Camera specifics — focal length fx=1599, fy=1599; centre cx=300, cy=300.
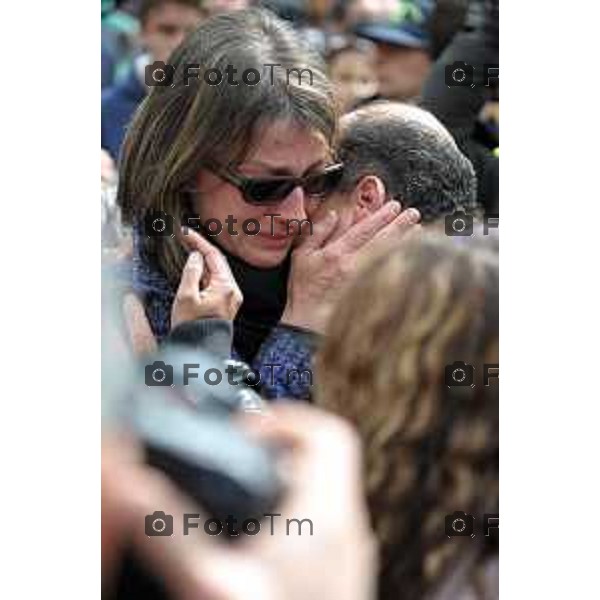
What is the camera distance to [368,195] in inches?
46.0

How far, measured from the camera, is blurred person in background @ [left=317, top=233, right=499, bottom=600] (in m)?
0.99

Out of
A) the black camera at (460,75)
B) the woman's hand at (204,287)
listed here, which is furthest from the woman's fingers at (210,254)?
the black camera at (460,75)

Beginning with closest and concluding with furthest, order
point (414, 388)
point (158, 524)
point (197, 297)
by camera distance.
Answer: point (158, 524)
point (414, 388)
point (197, 297)

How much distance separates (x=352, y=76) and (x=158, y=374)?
0.26m

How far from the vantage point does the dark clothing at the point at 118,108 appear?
1165mm

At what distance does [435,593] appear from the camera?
3.29 ft

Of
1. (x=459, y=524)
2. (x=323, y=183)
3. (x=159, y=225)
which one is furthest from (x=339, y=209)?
(x=459, y=524)

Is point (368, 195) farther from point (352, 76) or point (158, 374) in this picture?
point (158, 374)

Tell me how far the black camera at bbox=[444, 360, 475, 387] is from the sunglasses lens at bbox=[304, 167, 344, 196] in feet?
0.63
